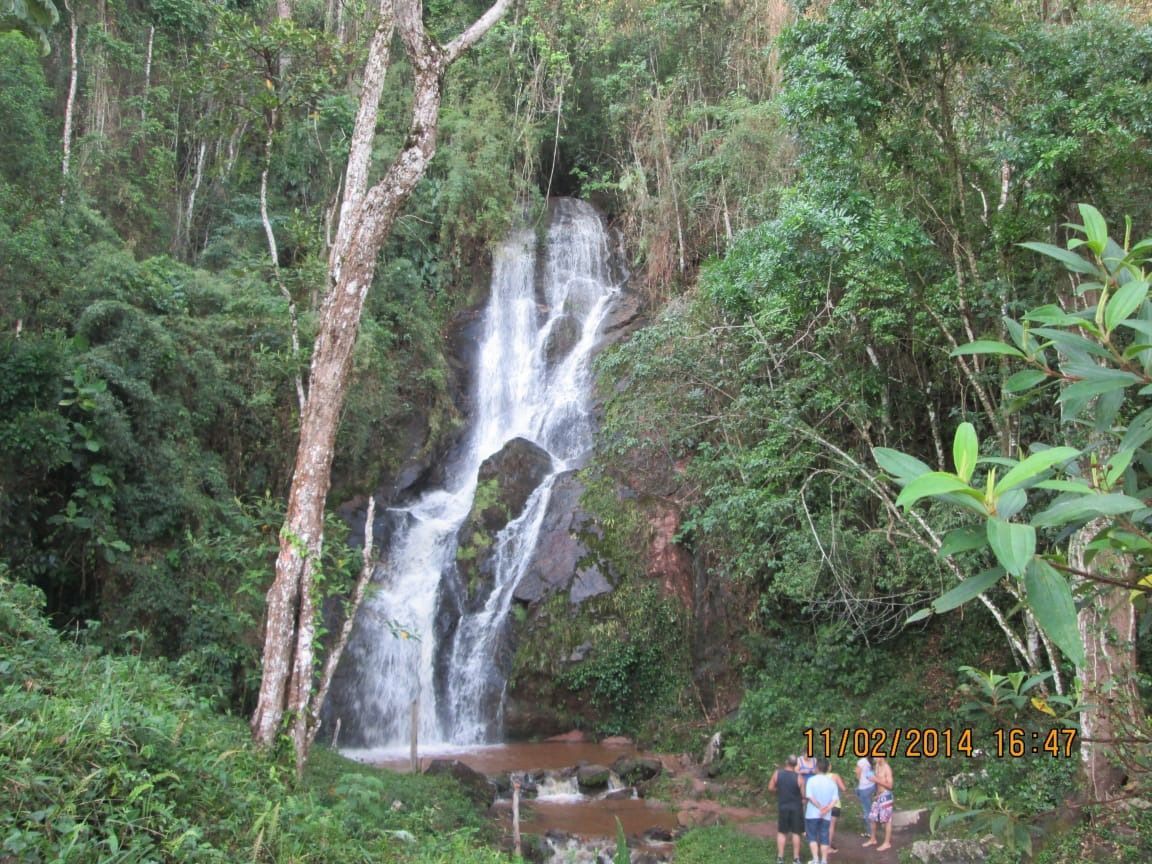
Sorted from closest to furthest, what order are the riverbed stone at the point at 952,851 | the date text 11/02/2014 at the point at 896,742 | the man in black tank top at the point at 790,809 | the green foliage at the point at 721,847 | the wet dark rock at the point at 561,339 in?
the riverbed stone at the point at 952,851 → the man in black tank top at the point at 790,809 → the green foliage at the point at 721,847 → the date text 11/02/2014 at the point at 896,742 → the wet dark rock at the point at 561,339

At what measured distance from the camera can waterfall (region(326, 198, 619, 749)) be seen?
13.4m

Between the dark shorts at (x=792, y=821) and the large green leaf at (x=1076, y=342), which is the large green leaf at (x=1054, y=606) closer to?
the large green leaf at (x=1076, y=342)

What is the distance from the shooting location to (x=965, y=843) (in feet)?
26.0

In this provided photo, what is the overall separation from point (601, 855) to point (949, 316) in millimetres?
6869

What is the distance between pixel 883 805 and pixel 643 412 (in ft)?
19.2

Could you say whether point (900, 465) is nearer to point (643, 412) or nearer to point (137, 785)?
point (137, 785)

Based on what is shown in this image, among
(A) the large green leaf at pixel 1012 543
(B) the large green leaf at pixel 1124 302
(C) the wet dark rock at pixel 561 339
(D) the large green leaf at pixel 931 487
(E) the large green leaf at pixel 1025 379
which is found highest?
(C) the wet dark rock at pixel 561 339

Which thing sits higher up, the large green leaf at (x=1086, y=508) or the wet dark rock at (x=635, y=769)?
the large green leaf at (x=1086, y=508)

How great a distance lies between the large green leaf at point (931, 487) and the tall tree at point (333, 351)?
6.29m

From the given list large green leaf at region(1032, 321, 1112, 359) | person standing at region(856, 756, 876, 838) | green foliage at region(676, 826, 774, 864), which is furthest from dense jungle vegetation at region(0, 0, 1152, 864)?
green foliage at region(676, 826, 774, 864)

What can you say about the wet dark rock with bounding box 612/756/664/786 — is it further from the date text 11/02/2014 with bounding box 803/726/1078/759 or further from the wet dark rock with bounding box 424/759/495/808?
the date text 11/02/2014 with bounding box 803/726/1078/759

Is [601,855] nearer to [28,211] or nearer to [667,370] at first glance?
[667,370]

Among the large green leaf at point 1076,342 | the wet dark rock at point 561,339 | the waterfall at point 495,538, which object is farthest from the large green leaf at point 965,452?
the wet dark rock at point 561,339

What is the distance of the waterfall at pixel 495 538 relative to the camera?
13375 millimetres
